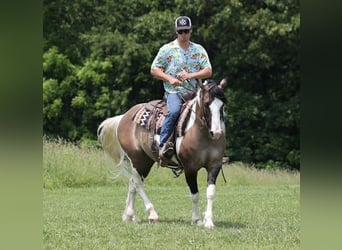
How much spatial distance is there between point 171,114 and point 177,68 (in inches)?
20.5

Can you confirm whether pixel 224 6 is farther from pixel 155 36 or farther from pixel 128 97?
pixel 128 97

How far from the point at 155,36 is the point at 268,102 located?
5202 mm

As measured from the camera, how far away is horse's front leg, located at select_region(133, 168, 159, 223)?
28.2 feet

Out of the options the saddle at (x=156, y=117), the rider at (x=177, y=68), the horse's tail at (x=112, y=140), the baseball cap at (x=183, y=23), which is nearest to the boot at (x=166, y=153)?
the rider at (x=177, y=68)

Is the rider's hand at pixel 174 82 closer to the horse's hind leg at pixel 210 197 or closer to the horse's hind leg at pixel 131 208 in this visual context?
the horse's hind leg at pixel 210 197

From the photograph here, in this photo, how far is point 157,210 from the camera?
441 inches

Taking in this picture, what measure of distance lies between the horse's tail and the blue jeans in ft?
4.05

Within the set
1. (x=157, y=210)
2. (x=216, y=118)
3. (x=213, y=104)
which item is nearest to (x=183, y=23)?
(x=213, y=104)

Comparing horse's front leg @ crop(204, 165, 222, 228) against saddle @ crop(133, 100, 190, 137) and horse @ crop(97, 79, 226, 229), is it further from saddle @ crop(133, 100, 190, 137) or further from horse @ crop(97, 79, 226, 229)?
saddle @ crop(133, 100, 190, 137)

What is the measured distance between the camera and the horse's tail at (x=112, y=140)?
9399 mm

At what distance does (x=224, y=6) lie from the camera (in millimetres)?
28047

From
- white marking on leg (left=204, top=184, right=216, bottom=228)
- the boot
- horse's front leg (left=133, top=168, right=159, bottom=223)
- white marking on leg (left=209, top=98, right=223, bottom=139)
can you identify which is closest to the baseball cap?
white marking on leg (left=209, top=98, right=223, bottom=139)
